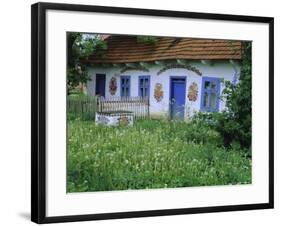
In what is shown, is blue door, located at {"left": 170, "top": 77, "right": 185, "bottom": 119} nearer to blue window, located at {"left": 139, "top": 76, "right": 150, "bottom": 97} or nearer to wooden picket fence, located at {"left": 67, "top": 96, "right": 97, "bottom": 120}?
blue window, located at {"left": 139, "top": 76, "right": 150, "bottom": 97}

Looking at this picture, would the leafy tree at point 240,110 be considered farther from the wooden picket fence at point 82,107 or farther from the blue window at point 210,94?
the wooden picket fence at point 82,107

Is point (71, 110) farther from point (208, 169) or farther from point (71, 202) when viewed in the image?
point (208, 169)

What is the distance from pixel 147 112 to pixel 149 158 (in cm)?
28

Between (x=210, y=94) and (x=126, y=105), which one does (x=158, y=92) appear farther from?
(x=210, y=94)

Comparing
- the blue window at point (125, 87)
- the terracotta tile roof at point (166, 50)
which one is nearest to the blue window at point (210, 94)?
the terracotta tile roof at point (166, 50)

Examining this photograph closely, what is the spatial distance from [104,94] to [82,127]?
0.26 metres

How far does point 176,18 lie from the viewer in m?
5.12

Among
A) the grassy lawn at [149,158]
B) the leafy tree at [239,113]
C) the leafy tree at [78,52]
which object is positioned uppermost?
the leafy tree at [78,52]

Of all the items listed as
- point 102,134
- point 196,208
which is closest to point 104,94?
point 102,134

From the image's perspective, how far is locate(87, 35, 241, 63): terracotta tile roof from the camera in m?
4.98

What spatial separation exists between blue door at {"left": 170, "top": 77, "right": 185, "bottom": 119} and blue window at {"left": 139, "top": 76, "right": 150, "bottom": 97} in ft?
0.55

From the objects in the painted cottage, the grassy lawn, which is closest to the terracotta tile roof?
the painted cottage

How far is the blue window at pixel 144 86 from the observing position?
5.09 meters

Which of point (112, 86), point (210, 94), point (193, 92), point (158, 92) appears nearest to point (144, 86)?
point (158, 92)
